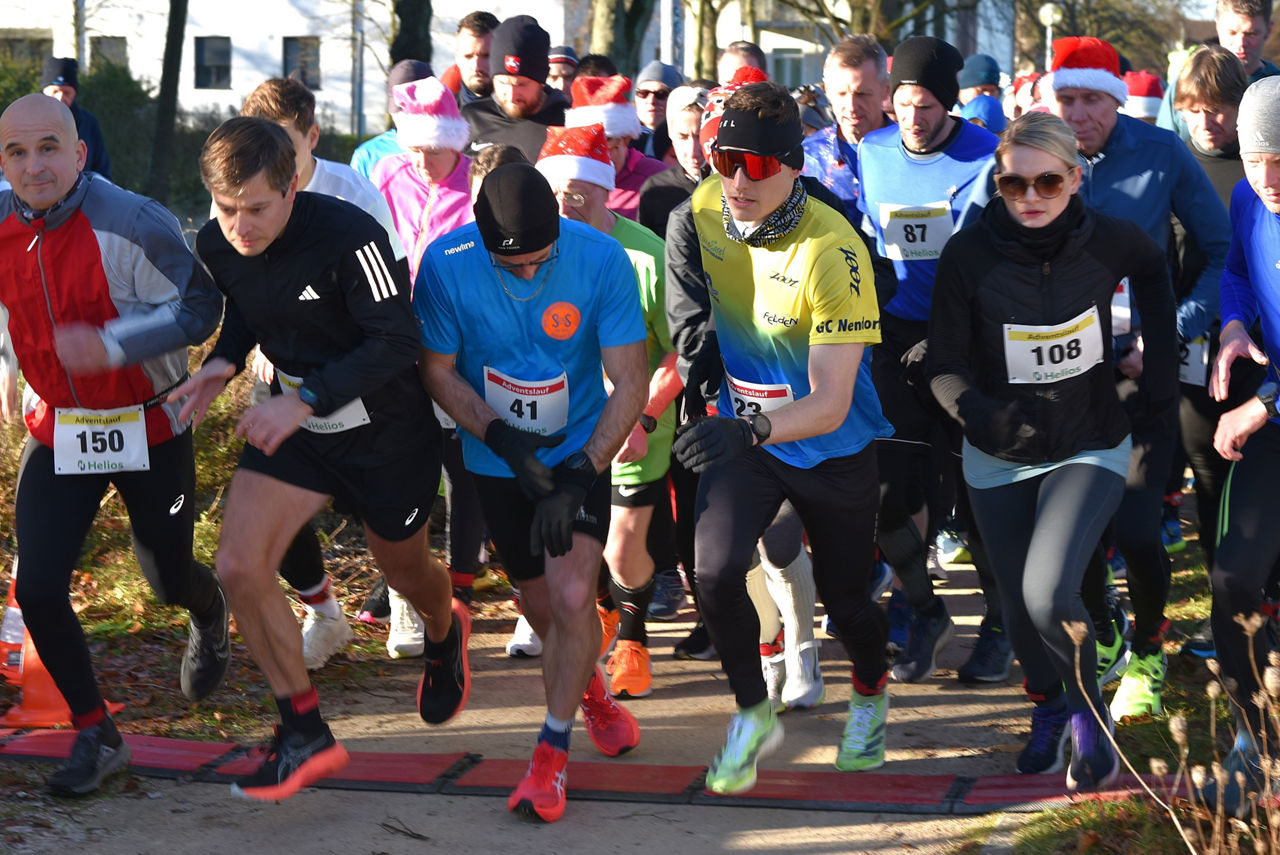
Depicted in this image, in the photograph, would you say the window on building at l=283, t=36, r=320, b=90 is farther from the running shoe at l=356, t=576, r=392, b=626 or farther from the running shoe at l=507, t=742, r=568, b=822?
the running shoe at l=507, t=742, r=568, b=822

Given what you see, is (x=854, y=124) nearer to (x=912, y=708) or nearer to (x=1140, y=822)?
(x=912, y=708)

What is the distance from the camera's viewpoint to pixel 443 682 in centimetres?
541

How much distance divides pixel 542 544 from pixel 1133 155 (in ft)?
8.82

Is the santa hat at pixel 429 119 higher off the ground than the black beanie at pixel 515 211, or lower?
higher

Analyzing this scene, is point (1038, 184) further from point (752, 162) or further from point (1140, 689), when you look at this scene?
point (1140, 689)

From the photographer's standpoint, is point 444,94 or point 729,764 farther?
point 444,94

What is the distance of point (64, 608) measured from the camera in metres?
4.81

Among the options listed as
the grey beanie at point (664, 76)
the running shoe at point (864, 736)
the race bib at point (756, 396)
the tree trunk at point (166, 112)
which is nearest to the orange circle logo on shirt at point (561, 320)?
the race bib at point (756, 396)

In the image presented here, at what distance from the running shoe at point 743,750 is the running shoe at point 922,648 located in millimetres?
1373

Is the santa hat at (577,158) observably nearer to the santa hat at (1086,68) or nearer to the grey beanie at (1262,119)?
the santa hat at (1086,68)

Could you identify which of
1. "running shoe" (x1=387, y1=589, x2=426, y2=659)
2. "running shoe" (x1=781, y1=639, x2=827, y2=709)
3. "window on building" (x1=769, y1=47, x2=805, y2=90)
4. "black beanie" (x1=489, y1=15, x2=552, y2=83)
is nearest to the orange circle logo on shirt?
"running shoe" (x1=781, y1=639, x2=827, y2=709)

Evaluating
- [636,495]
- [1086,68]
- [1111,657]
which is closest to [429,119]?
[636,495]

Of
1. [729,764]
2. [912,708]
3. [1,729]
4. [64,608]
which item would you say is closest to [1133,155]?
[912,708]

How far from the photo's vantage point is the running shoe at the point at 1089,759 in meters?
4.63
